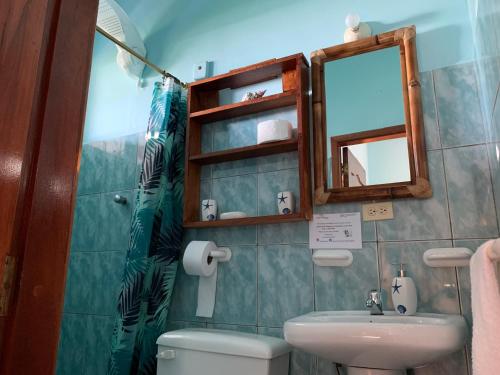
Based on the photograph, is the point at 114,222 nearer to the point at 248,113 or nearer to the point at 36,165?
the point at 248,113

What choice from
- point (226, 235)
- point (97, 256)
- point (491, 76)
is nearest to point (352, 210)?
point (226, 235)

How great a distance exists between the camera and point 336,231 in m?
1.69

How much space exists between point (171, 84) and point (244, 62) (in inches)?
16.1

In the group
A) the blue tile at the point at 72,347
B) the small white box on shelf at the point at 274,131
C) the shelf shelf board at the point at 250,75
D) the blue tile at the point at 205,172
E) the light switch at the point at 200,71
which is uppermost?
the light switch at the point at 200,71

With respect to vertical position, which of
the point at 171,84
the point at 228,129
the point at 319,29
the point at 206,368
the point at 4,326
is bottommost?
the point at 206,368

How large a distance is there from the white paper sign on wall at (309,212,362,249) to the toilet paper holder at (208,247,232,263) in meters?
0.42

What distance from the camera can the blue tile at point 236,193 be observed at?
1937mm

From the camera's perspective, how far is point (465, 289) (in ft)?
4.72

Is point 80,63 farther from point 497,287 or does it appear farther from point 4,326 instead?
point 497,287

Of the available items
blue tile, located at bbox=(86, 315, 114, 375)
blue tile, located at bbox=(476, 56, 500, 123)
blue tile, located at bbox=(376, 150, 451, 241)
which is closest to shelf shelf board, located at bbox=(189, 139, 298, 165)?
blue tile, located at bbox=(376, 150, 451, 241)

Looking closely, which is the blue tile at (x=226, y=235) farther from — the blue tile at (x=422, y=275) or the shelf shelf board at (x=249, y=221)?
the blue tile at (x=422, y=275)

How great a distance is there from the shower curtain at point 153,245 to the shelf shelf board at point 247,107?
0.16 metres

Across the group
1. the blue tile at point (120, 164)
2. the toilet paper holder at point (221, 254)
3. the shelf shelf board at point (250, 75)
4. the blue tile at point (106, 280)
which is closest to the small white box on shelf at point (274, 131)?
the shelf shelf board at point (250, 75)

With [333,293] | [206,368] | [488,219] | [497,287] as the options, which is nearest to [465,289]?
[488,219]
